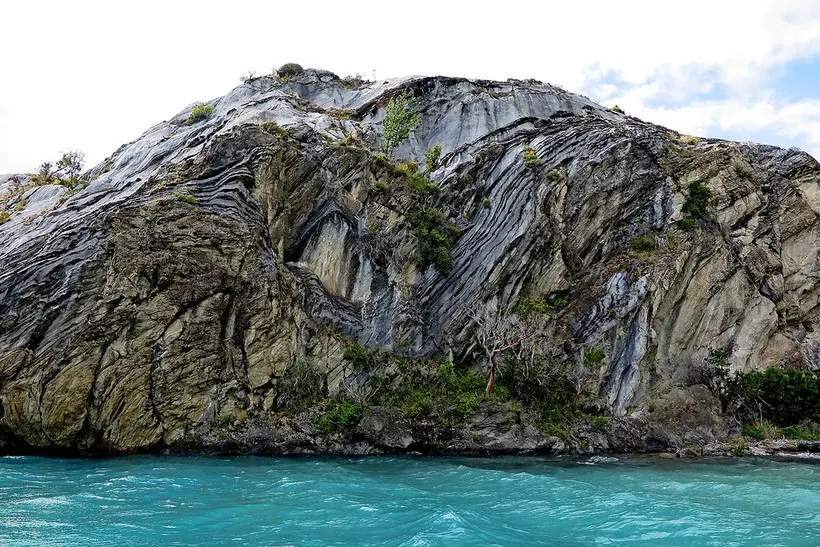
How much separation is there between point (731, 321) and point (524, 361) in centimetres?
1451

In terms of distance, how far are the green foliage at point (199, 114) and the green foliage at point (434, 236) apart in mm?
18546

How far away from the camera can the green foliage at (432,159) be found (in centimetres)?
4169

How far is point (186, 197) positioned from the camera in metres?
27.7

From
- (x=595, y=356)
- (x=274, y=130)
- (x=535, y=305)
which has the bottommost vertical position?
(x=595, y=356)

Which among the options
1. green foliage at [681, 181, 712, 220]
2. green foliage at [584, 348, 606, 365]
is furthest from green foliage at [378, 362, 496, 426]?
green foliage at [681, 181, 712, 220]

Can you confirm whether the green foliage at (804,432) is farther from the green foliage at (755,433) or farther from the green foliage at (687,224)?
the green foliage at (687,224)

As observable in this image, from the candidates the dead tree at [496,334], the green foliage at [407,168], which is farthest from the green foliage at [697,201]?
the green foliage at [407,168]

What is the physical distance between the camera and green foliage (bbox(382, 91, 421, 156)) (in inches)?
1687

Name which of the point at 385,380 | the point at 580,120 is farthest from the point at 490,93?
the point at 385,380

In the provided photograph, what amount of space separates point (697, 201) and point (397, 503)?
3117 centimetres

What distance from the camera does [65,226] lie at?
87.4 ft

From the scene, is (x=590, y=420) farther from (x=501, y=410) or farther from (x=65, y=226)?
(x=65, y=226)

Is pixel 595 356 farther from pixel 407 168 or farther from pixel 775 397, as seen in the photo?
pixel 407 168

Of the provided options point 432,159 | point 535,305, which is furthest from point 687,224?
point 432,159
